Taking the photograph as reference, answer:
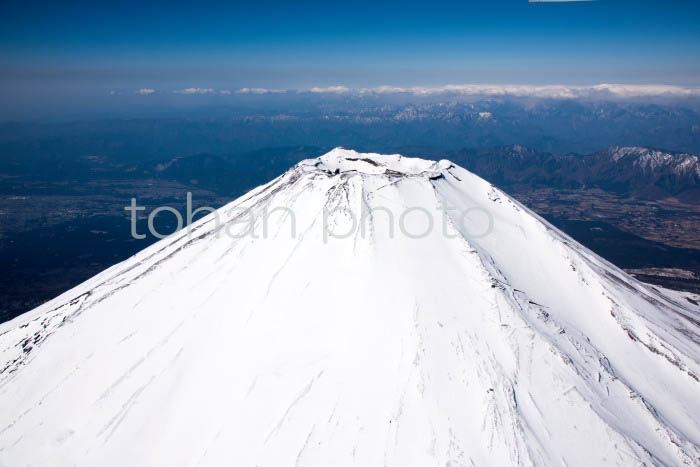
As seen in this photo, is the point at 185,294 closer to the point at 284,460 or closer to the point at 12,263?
the point at 284,460

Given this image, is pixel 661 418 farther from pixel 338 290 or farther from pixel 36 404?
pixel 36 404

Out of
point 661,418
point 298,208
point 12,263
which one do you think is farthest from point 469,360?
point 12,263

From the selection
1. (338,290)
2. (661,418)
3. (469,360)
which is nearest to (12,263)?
(338,290)

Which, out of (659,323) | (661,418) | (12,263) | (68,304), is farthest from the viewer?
(12,263)

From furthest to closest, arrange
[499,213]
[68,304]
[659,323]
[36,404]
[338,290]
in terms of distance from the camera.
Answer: [499,213], [68,304], [659,323], [338,290], [36,404]

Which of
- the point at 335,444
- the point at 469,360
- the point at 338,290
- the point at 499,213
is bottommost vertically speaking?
the point at 335,444

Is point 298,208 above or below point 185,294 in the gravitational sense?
above

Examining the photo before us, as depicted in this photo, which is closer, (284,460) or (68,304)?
(284,460)
